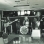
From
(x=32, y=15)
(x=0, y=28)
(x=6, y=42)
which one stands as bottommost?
(x=6, y=42)

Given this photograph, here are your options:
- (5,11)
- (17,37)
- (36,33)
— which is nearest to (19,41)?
(17,37)

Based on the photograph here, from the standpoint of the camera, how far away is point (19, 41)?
0.91m

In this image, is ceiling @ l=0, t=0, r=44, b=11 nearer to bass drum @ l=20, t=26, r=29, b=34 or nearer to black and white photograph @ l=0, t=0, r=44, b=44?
black and white photograph @ l=0, t=0, r=44, b=44

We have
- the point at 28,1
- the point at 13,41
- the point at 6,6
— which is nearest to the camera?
the point at 28,1

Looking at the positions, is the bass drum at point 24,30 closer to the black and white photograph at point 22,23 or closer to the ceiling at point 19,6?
the black and white photograph at point 22,23

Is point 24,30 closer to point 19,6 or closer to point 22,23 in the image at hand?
point 22,23

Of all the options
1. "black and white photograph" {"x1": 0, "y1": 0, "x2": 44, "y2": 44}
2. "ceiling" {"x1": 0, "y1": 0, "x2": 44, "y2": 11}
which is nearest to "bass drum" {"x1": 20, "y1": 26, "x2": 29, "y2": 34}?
"black and white photograph" {"x1": 0, "y1": 0, "x2": 44, "y2": 44}

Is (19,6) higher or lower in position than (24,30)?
higher

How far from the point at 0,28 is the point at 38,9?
368 mm

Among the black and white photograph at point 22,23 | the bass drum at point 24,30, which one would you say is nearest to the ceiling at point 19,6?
the black and white photograph at point 22,23

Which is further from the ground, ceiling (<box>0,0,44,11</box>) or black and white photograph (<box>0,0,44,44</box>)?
ceiling (<box>0,0,44,11</box>)

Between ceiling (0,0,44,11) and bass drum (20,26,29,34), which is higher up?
ceiling (0,0,44,11)

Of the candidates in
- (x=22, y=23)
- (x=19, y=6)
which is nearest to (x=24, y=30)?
(x=22, y=23)

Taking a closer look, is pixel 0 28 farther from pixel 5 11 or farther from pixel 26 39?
pixel 26 39
